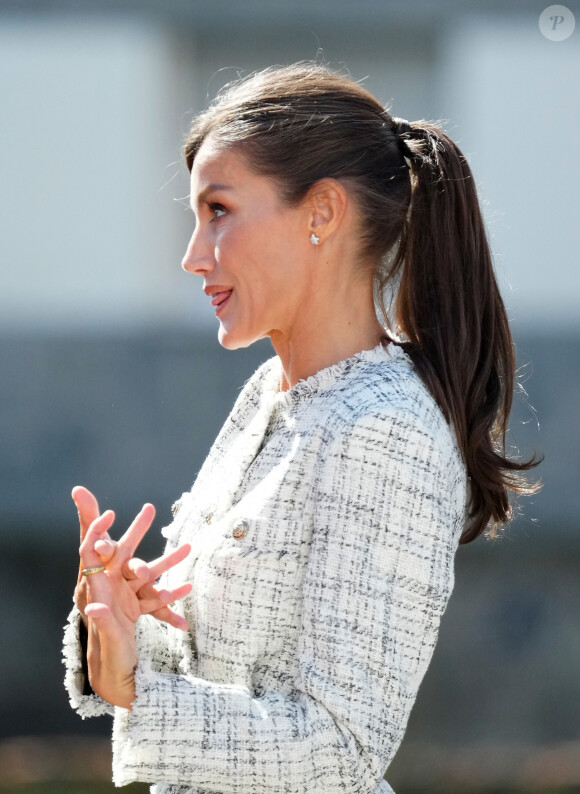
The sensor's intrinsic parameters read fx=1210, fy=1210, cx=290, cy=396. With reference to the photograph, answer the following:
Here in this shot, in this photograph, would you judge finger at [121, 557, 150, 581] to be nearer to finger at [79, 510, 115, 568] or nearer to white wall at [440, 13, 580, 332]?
finger at [79, 510, 115, 568]

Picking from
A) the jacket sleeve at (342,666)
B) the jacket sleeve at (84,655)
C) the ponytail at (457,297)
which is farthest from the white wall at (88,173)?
the jacket sleeve at (342,666)

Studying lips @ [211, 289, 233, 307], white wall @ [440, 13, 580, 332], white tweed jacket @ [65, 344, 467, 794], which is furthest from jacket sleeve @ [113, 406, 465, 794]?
white wall @ [440, 13, 580, 332]

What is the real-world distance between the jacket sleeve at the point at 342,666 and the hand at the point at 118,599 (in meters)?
0.03

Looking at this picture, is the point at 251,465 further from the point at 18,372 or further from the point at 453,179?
the point at 18,372

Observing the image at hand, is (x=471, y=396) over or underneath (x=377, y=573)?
over

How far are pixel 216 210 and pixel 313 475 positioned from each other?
442mm

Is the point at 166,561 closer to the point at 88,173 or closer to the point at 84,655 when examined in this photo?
the point at 84,655

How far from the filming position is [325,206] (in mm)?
1810

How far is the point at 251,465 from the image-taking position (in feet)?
5.82

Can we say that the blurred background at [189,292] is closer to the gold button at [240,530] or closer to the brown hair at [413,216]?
the brown hair at [413,216]

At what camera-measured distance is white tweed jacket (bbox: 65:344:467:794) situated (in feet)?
4.88

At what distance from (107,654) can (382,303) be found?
72 centimetres

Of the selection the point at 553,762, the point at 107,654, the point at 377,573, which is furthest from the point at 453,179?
the point at 553,762

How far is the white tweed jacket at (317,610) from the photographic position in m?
1.49
